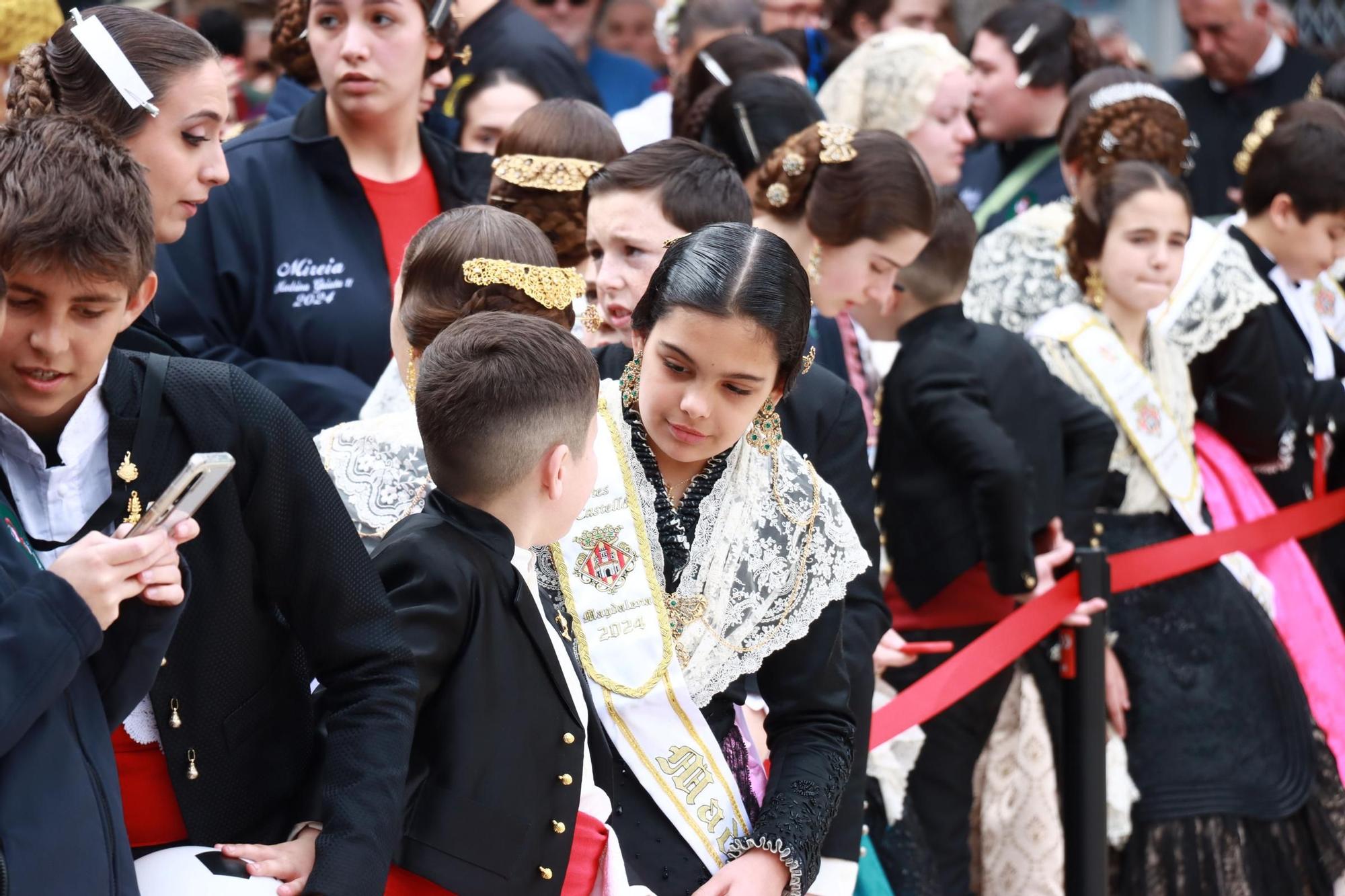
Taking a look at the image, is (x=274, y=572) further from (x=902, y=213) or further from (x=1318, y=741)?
(x=1318, y=741)

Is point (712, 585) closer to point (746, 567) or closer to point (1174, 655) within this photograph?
point (746, 567)

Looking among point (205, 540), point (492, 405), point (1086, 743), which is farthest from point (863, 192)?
point (205, 540)

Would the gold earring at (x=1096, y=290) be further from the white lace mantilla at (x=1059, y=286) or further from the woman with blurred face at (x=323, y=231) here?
the woman with blurred face at (x=323, y=231)

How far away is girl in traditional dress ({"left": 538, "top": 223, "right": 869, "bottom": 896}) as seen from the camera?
8.70 feet

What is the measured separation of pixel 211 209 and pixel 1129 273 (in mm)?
2411

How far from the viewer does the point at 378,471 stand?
2762 mm

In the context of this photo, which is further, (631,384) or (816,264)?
(816,264)

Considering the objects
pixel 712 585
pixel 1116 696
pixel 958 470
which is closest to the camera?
pixel 712 585

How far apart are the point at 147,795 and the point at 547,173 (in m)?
1.74

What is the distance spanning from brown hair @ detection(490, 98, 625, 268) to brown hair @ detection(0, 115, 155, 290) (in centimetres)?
141

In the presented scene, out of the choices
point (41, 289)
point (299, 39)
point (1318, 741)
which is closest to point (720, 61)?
point (299, 39)

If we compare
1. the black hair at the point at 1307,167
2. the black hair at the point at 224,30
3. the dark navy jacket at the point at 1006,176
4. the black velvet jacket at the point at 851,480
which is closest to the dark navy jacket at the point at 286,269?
the black velvet jacket at the point at 851,480

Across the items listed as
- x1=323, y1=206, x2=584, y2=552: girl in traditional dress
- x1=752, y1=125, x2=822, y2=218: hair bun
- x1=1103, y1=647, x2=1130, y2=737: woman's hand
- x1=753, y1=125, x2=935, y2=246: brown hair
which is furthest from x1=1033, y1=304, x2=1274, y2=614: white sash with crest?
x1=323, y1=206, x2=584, y2=552: girl in traditional dress

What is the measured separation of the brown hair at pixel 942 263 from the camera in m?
4.16
